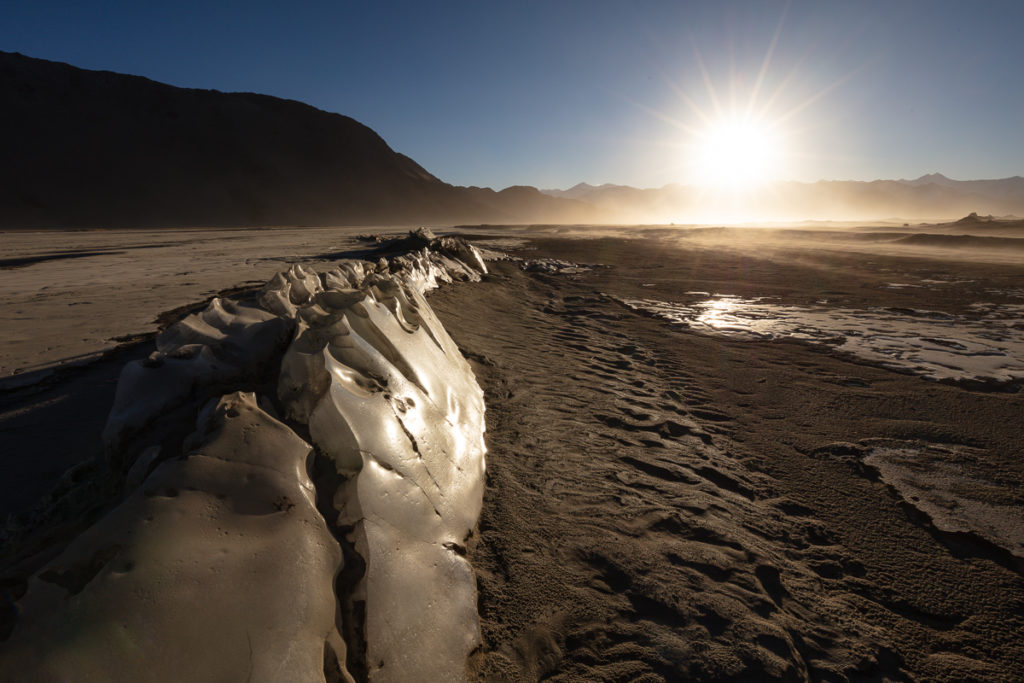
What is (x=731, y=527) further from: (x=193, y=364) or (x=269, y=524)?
(x=193, y=364)

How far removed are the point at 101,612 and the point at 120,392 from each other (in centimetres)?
102

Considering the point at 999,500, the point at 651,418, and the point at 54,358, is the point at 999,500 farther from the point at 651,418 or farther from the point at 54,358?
the point at 54,358

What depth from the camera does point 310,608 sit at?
1.05 m

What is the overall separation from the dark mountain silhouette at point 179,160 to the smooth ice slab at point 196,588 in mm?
50689

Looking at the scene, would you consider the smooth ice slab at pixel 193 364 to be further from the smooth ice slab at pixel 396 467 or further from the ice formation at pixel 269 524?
the smooth ice slab at pixel 396 467

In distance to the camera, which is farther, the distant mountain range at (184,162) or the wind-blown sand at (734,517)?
the distant mountain range at (184,162)

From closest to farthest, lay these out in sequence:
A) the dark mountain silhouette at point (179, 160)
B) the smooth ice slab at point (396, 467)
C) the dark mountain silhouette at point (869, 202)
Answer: the smooth ice slab at point (396, 467) → the dark mountain silhouette at point (179, 160) → the dark mountain silhouette at point (869, 202)

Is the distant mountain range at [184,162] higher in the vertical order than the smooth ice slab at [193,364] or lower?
higher

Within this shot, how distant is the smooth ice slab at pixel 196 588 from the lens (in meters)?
0.83

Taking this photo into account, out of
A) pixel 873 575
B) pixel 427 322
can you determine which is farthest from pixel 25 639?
pixel 873 575

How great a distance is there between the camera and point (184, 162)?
4903cm

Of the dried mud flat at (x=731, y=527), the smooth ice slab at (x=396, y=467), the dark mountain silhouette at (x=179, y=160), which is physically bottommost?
the dried mud flat at (x=731, y=527)

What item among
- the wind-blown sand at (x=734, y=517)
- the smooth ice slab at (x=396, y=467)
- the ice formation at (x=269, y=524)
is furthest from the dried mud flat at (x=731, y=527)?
the ice formation at (x=269, y=524)

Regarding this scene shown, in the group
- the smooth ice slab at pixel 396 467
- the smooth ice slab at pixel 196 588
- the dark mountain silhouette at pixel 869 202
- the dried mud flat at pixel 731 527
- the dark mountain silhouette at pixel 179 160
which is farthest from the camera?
the dark mountain silhouette at pixel 869 202
